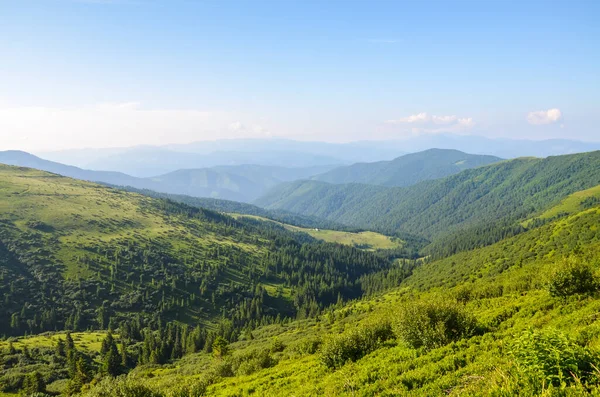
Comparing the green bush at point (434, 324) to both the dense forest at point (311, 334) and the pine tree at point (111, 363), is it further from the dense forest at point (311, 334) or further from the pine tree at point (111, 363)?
the pine tree at point (111, 363)

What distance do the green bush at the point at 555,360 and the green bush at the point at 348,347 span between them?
20380 mm

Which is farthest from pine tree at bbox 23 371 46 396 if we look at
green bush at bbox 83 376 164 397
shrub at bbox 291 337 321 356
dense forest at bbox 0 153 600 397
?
shrub at bbox 291 337 321 356

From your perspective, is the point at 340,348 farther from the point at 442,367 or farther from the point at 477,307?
the point at 477,307

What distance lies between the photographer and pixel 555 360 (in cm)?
Answer: 1264

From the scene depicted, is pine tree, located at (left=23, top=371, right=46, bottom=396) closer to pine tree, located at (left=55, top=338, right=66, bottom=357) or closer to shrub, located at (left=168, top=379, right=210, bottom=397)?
pine tree, located at (left=55, top=338, right=66, bottom=357)

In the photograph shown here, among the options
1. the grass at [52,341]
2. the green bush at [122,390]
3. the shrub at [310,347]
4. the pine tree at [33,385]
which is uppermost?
the green bush at [122,390]

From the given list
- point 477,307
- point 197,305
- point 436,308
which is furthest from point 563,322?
point 197,305

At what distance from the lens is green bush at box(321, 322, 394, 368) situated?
3131 cm

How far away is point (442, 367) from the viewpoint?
67.8ft

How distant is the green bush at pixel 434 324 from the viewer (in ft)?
87.4

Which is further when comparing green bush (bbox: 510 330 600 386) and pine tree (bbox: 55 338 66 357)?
pine tree (bbox: 55 338 66 357)

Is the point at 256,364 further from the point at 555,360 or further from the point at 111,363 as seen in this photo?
the point at 111,363

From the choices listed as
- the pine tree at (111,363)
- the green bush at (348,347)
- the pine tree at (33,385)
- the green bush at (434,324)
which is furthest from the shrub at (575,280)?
the pine tree at (111,363)

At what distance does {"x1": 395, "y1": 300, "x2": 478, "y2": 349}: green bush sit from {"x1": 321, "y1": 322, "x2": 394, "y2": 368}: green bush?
5186mm
